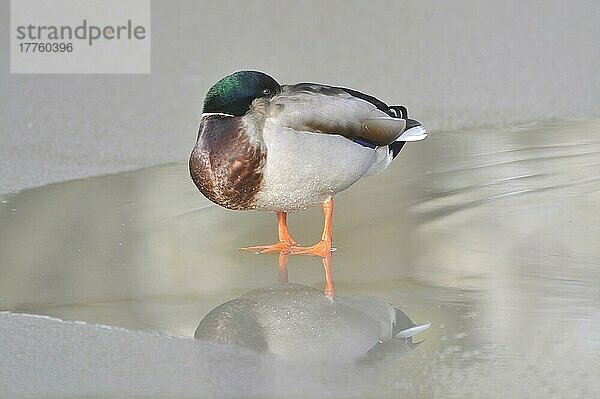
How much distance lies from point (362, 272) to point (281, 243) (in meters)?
0.35

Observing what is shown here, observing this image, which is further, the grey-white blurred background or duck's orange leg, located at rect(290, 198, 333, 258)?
the grey-white blurred background

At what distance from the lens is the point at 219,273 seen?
130 inches

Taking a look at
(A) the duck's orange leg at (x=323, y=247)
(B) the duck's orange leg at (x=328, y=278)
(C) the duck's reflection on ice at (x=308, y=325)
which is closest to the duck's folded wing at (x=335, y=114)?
(A) the duck's orange leg at (x=323, y=247)

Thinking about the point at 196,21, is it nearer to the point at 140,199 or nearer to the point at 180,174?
the point at 180,174

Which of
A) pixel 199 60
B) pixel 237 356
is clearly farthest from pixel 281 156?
pixel 199 60

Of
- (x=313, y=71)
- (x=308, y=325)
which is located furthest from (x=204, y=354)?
(x=313, y=71)

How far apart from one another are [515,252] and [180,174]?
1.58 metres

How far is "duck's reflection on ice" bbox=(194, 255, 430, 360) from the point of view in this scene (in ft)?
8.82

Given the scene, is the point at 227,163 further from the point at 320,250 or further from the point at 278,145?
the point at 320,250

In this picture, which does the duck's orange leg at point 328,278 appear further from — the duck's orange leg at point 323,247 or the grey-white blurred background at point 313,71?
the grey-white blurred background at point 313,71

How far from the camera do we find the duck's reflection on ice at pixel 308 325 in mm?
2690

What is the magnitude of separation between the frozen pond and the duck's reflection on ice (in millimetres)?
46

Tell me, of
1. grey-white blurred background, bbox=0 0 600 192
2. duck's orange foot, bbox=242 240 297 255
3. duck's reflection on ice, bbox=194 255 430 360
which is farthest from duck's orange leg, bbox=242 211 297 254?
grey-white blurred background, bbox=0 0 600 192

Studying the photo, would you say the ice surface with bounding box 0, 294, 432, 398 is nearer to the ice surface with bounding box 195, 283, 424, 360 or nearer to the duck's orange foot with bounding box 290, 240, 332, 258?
the ice surface with bounding box 195, 283, 424, 360
